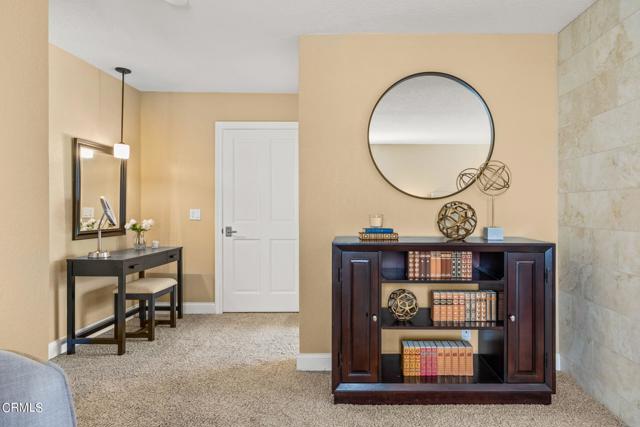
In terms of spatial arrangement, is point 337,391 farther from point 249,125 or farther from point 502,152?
point 249,125

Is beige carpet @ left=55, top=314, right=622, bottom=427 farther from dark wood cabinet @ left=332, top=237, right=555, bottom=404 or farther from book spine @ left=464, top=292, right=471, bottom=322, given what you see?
book spine @ left=464, top=292, right=471, bottom=322

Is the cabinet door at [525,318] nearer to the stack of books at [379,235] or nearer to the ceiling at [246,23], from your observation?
the stack of books at [379,235]

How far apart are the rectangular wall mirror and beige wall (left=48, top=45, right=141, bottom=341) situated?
0.19 ft

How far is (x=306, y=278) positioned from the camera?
301cm

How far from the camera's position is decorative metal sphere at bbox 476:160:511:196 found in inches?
116

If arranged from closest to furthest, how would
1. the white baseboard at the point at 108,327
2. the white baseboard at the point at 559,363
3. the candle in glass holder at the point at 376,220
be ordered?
the candle in glass holder at the point at 376,220 → the white baseboard at the point at 559,363 → the white baseboard at the point at 108,327

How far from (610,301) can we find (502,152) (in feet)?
3.84

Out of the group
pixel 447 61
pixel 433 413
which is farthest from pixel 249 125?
pixel 433 413

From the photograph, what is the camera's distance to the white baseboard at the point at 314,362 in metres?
2.96

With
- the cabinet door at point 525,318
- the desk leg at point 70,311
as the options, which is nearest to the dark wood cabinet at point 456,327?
the cabinet door at point 525,318

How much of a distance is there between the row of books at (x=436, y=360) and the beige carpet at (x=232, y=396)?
219 mm

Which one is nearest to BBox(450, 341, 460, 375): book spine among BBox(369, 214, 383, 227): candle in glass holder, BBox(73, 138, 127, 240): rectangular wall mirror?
BBox(369, 214, 383, 227): candle in glass holder

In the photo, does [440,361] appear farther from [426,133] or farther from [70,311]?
[70,311]

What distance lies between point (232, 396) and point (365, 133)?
77.5 inches
